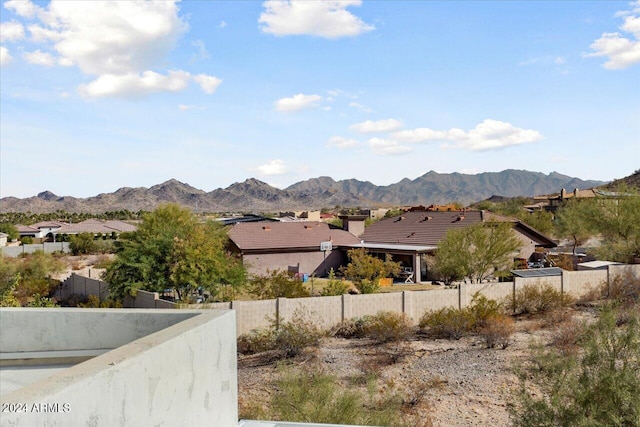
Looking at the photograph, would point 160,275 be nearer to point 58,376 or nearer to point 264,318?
point 264,318

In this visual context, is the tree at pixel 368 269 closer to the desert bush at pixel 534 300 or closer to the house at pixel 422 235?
the house at pixel 422 235

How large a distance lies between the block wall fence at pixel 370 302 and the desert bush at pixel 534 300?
11.4 inches

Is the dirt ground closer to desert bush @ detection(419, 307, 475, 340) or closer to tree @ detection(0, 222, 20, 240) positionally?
desert bush @ detection(419, 307, 475, 340)

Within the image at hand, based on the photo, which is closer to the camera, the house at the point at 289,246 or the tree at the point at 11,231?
the house at the point at 289,246

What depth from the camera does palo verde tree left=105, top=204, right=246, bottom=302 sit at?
83.3 ft

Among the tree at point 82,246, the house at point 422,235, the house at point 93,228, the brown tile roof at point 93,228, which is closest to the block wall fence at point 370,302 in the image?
Answer: the house at point 422,235

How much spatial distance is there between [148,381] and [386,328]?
1761 cm

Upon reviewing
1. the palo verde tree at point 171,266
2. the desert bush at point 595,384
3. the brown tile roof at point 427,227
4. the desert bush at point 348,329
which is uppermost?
the brown tile roof at point 427,227

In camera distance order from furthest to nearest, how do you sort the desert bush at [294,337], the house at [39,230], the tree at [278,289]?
the house at [39,230] < the tree at [278,289] < the desert bush at [294,337]

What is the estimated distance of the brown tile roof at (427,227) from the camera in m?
40.1

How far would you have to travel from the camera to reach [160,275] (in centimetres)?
2589

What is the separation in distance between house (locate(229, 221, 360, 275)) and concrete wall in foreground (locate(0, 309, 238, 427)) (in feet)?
103

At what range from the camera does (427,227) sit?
42.2 meters

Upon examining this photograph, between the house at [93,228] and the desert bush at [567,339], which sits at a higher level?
the house at [93,228]
